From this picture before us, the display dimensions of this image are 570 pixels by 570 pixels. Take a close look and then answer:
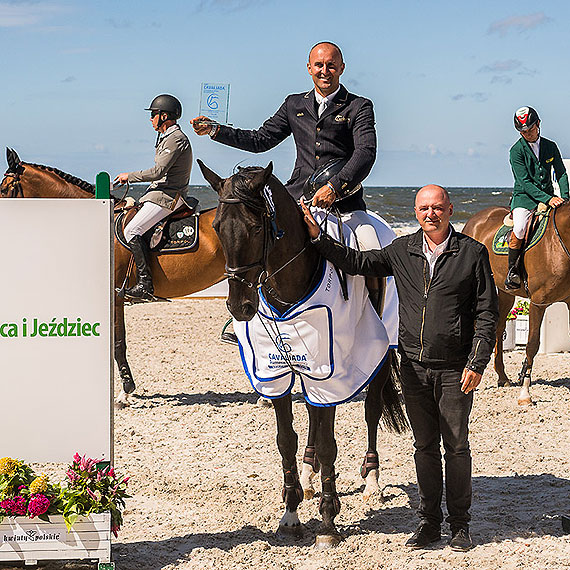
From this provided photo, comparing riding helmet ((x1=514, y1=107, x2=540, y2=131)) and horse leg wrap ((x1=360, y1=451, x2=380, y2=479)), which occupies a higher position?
riding helmet ((x1=514, y1=107, x2=540, y2=131))

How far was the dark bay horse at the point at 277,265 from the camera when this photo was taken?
4406 mm

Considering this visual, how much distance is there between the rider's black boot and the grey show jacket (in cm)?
43

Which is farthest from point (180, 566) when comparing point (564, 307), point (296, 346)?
point (564, 307)

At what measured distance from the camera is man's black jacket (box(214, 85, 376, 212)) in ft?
17.0

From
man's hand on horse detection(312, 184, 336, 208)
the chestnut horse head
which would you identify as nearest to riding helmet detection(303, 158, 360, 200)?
man's hand on horse detection(312, 184, 336, 208)

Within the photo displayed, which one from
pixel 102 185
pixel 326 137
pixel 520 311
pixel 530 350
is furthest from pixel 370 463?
pixel 520 311

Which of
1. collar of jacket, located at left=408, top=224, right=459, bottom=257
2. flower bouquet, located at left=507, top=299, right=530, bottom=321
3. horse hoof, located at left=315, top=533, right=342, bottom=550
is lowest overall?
horse hoof, located at left=315, top=533, right=342, bottom=550

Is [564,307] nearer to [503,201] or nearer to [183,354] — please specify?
[183,354]

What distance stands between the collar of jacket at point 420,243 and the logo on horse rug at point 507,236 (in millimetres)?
4295

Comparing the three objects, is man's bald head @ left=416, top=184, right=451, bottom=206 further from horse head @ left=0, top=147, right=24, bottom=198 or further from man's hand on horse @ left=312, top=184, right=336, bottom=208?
horse head @ left=0, top=147, right=24, bottom=198

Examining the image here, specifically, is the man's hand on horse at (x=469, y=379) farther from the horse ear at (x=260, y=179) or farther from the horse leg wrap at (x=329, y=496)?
the horse ear at (x=260, y=179)

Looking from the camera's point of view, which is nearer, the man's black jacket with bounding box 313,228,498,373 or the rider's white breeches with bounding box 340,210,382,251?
the man's black jacket with bounding box 313,228,498,373

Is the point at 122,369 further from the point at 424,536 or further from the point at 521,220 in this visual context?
the point at 424,536

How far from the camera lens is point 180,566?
4.74 m
